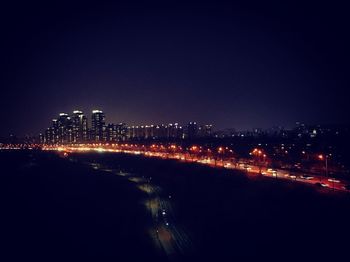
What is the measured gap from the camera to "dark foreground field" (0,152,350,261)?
34719 mm

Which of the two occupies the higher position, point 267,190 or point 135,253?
point 267,190

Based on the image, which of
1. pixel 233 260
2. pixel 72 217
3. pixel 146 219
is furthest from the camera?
pixel 72 217

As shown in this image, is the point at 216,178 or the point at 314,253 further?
the point at 216,178

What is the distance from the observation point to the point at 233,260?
106 ft

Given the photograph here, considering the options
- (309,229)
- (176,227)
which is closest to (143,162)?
(176,227)

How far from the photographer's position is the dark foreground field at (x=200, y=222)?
3472 cm

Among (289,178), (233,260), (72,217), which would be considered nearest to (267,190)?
(289,178)

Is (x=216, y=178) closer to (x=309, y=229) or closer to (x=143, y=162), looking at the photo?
(x=309, y=229)

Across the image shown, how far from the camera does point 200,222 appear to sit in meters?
44.2

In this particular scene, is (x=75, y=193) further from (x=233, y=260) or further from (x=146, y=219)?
(x=233, y=260)

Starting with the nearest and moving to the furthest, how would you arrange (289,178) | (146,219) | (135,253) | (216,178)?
(135,253)
(146,219)
(289,178)
(216,178)

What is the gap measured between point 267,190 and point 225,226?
1481 cm

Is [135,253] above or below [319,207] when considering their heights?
below

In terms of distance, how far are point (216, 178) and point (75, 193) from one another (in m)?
31.3
